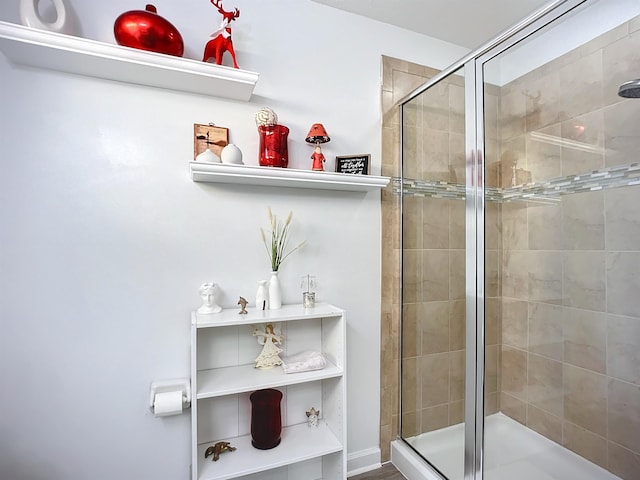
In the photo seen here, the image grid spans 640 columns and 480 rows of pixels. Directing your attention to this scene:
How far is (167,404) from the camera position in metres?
1.22

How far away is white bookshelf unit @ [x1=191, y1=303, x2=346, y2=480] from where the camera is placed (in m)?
1.26

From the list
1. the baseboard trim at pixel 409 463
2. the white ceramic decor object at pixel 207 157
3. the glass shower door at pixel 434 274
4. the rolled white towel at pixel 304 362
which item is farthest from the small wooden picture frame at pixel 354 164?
the baseboard trim at pixel 409 463

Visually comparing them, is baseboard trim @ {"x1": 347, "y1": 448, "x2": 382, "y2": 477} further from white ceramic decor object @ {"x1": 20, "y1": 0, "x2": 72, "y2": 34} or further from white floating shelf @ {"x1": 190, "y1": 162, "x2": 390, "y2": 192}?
white ceramic decor object @ {"x1": 20, "y1": 0, "x2": 72, "y2": 34}

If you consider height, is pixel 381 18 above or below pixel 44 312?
above

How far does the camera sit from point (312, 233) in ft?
5.33

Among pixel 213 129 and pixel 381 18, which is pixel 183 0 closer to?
pixel 213 129

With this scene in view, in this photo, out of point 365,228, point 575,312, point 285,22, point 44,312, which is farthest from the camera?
point 365,228

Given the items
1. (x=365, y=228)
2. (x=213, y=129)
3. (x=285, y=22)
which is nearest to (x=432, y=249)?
(x=365, y=228)

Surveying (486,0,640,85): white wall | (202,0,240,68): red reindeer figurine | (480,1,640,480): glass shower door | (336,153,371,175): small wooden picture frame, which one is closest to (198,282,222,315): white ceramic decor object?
(336,153,371,175): small wooden picture frame

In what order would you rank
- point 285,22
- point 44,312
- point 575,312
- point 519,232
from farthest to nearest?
point 285,22
point 519,232
point 575,312
point 44,312

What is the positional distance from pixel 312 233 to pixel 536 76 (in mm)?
1220

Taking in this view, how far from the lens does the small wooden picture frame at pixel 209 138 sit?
140cm

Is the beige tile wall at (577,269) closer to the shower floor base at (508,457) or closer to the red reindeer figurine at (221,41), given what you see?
the shower floor base at (508,457)

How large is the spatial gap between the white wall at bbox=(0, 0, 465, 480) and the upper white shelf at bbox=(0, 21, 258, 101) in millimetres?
53
